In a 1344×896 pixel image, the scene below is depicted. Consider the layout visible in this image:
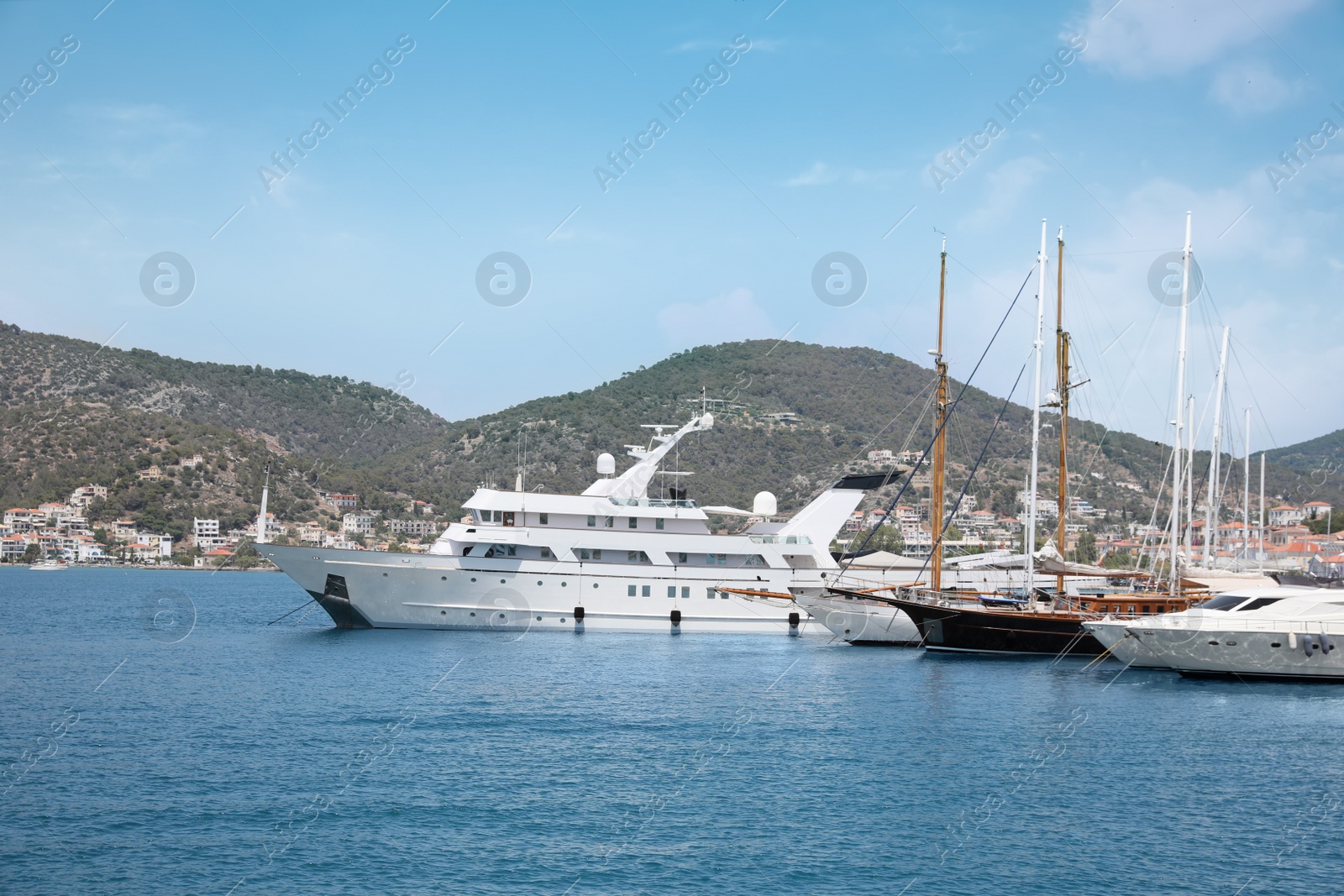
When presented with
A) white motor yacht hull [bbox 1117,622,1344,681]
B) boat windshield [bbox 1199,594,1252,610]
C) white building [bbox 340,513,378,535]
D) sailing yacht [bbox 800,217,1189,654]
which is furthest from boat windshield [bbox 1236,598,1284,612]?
white building [bbox 340,513,378,535]

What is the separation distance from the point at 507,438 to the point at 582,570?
83.6 meters

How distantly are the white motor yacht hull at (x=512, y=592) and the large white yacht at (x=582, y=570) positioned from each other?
0.14 ft

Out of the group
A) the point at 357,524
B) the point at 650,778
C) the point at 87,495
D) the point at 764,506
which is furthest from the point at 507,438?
the point at 650,778

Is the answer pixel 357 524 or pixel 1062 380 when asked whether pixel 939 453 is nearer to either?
pixel 1062 380

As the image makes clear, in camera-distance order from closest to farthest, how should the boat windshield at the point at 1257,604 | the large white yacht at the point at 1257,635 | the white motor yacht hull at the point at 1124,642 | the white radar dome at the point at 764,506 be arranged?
the large white yacht at the point at 1257,635
the boat windshield at the point at 1257,604
the white motor yacht hull at the point at 1124,642
the white radar dome at the point at 764,506

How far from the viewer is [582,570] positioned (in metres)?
41.0

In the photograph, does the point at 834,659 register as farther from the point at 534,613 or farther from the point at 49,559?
the point at 49,559

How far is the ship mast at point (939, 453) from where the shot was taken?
40.8 m

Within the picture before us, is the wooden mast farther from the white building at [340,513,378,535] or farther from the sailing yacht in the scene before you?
the white building at [340,513,378,535]

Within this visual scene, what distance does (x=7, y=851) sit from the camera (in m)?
14.7

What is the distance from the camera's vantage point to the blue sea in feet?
48.1

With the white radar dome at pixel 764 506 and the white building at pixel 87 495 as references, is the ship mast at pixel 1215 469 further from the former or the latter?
the white building at pixel 87 495

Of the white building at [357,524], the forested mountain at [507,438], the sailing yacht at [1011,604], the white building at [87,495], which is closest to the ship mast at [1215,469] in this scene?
the sailing yacht at [1011,604]

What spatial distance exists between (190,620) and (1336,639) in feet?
156
